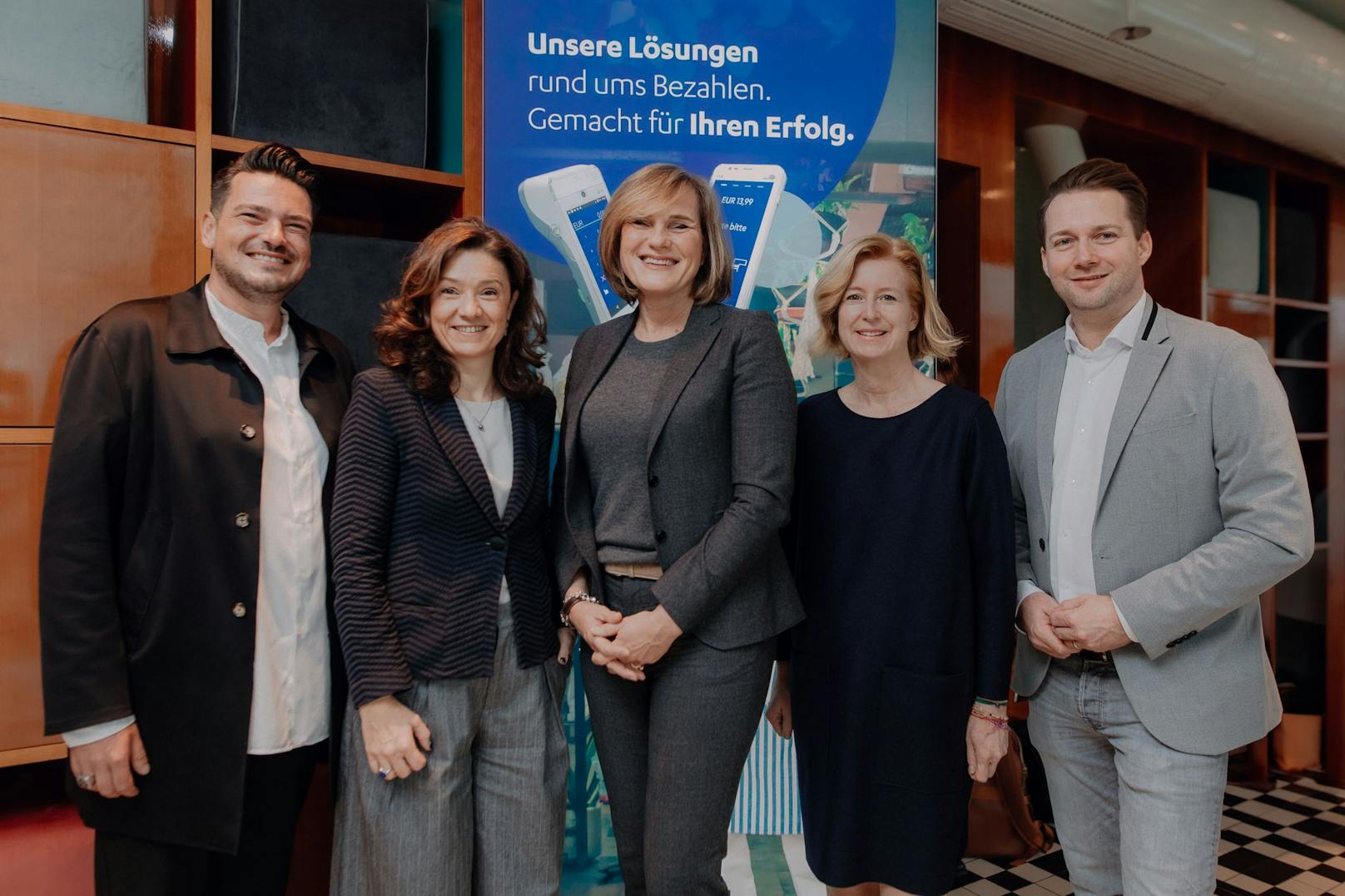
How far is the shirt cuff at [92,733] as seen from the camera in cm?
157

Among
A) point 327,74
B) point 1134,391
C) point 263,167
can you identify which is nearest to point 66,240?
point 263,167

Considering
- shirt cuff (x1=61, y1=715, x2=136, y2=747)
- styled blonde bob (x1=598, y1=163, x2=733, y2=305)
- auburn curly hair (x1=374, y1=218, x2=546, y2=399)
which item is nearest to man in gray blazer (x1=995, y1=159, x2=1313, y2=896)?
styled blonde bob (x1=598, y1=163, x2=733, y2=305)

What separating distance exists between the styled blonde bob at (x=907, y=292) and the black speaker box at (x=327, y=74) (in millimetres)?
1230

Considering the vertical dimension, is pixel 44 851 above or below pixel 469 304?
below

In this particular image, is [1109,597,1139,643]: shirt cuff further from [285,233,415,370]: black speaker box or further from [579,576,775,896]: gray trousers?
[285,233,415,370]: black speaker box

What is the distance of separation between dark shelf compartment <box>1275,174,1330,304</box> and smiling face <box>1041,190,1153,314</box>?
13.1 feet

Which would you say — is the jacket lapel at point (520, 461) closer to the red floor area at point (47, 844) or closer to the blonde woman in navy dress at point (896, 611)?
the blonde woman in navy dress at point (896, 611)

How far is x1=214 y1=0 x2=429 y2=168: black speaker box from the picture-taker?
2125mm

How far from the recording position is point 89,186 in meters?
1.91

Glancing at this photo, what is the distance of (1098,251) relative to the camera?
5.86 feet

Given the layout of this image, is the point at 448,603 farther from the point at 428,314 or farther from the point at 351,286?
the point at 351,286

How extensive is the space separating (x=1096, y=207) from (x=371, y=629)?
5.41 feet

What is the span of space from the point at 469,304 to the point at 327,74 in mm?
1051

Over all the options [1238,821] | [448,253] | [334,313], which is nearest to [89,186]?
[334,313]
